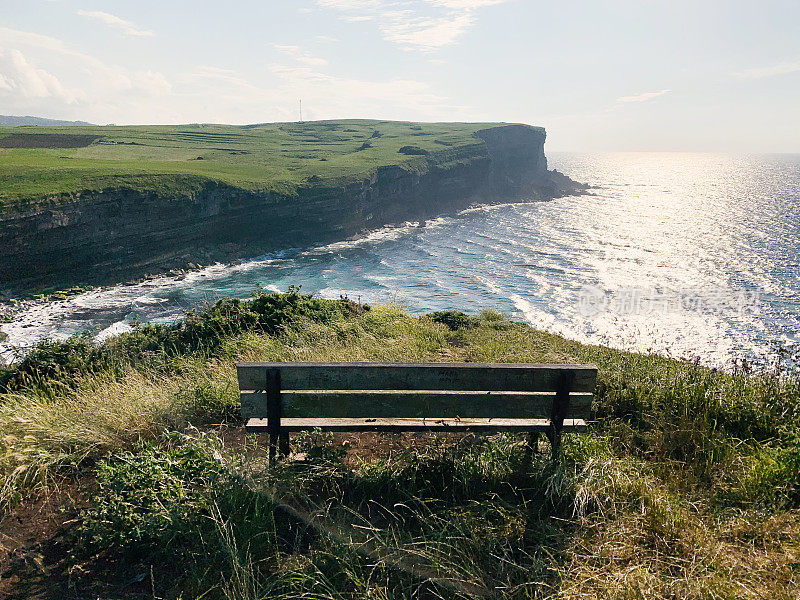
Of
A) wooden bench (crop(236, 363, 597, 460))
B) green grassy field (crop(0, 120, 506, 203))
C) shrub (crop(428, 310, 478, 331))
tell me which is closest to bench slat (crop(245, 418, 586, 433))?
wooden bench (crop(236, 363, 597, 460))

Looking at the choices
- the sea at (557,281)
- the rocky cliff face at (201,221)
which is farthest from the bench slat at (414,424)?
the rocky cliff face at (201,221)

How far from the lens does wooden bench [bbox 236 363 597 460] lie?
3881mm

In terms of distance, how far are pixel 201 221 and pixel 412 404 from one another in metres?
52.0

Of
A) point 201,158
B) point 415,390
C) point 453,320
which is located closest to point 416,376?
point 415,390

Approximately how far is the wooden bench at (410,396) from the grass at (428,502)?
298 mm

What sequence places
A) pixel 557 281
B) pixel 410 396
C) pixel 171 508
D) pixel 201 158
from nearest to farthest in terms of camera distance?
pixel 171 508, pixel 410 396, pixel 557 281, pixel 201 158

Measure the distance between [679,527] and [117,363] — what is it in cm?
848

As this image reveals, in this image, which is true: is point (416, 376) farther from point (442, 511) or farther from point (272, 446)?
point (272, 446)

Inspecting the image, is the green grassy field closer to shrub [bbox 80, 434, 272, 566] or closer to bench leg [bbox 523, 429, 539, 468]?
shrub [bbox 80, 434, 272, 566]

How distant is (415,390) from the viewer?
4.02 m

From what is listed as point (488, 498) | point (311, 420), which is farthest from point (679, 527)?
point (311, 420)

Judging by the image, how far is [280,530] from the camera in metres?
3.53

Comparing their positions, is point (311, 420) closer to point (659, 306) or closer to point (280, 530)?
point (280, 530)

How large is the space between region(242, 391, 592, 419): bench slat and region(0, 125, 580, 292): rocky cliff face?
136 feet
